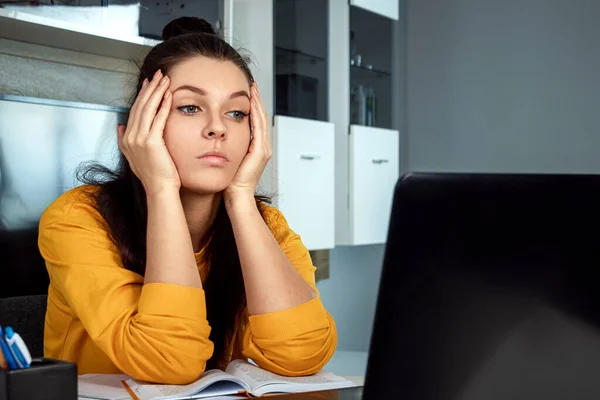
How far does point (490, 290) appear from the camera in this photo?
1.69 ft

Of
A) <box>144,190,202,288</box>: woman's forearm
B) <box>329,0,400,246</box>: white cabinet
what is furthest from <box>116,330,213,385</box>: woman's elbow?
<box>329,0,400,246</box>: white cabinet

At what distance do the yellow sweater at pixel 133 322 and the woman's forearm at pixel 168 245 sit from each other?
2 cm

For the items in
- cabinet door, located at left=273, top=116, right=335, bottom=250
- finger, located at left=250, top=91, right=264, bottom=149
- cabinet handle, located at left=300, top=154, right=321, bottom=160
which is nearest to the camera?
finger, located at left=250, top=91, right=264, bottom=149

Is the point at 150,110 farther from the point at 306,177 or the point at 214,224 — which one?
the point at 306,177

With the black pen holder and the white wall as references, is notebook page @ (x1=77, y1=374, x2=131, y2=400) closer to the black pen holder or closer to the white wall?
the black pen holder

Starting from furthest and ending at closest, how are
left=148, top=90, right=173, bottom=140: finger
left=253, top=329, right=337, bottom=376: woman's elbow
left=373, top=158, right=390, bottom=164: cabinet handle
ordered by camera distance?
left=373, top=158, right=390, bottom=164: cabinet handle < left=148, top=90, right=173, bottom=140: finger < left=253, top=329, right=337, bottom=376: woman's elbow

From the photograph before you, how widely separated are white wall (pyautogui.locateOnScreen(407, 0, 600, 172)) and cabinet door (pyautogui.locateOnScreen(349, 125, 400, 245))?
635 mm

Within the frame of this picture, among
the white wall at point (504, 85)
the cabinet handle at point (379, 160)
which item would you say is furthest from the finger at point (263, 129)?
the white wall at point (504, 85)

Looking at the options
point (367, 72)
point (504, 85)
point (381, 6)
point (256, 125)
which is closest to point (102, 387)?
point (256, 125)

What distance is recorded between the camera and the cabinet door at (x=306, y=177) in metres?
2.87

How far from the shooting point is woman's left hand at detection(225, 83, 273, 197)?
4.40 ft

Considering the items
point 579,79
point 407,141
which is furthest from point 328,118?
point 579,79

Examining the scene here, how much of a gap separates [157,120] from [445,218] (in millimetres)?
833

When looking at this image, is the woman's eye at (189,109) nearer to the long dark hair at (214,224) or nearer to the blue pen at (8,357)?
the long dark hair at (214,224)
